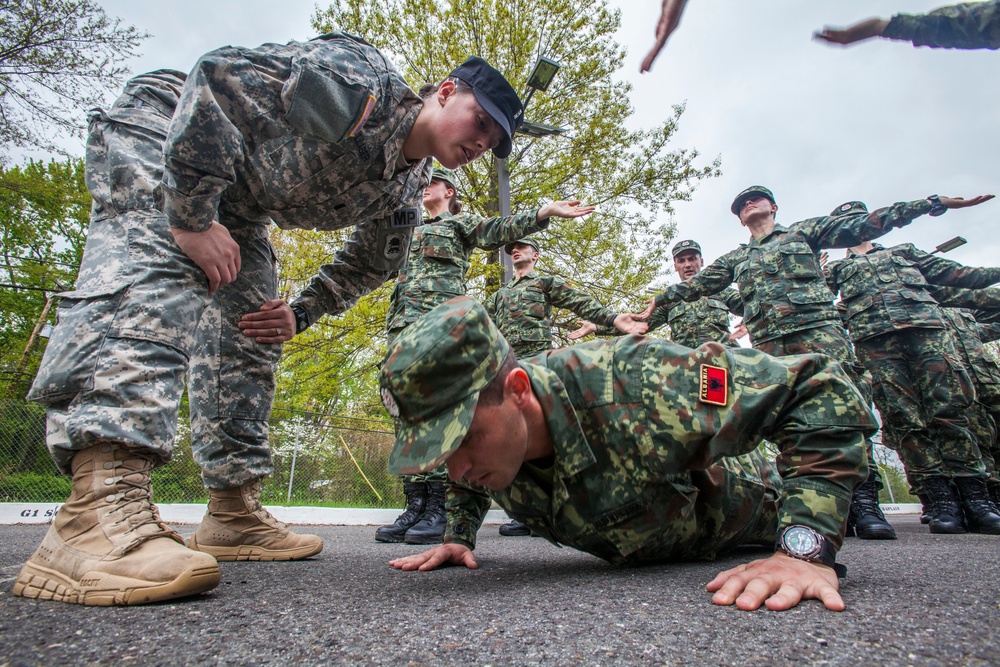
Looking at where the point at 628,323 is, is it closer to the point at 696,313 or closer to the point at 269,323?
the point at 269,323

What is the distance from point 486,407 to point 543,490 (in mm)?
427

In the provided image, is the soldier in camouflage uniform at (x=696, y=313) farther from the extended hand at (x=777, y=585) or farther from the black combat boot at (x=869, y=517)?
the extended hand at (x=777, y=585)

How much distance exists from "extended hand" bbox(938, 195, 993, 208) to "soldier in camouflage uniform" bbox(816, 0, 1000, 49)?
315cm

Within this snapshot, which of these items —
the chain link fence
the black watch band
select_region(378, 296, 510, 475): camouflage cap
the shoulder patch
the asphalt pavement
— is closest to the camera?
the asphalt pavement

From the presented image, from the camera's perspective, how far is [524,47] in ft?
33.0

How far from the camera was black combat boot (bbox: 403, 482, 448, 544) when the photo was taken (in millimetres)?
3105

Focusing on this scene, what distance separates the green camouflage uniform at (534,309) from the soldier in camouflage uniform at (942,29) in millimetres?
3181

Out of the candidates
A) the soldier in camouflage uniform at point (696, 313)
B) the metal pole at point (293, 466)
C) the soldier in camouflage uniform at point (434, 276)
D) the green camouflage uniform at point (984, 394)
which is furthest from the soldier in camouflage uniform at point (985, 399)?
the metal pole at point (293, 466)

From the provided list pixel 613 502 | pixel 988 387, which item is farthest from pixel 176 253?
pixel 988 387

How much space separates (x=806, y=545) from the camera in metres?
1.23

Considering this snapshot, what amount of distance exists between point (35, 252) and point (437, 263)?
1907 cm

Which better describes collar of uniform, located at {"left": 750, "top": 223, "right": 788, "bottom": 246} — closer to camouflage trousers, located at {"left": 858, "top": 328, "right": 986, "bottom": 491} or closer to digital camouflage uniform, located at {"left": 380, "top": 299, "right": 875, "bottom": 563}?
camouflage trousers, located at {"left": 858, "top": 328, "right": 986, "bottom": 491}

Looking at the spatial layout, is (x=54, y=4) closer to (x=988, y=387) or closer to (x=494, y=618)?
(x=494, y=618)

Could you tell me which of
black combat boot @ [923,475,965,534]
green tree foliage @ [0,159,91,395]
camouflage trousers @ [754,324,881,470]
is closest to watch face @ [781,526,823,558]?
camouflage trousers @ [754,324,881,470]
